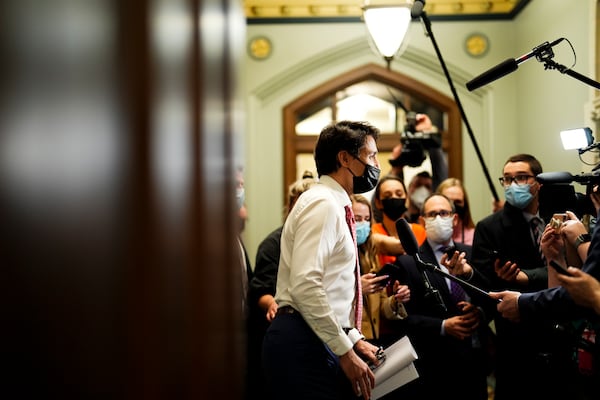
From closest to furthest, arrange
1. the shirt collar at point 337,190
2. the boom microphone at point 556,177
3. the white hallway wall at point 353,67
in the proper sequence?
1. the boom microphone at point 556,177
2. the shirt collar at point 337,190
3. the white hallway wall at point 353,67

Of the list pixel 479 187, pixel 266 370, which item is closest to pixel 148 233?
pixel 266 370

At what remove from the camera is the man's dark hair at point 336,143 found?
2268 millimetres

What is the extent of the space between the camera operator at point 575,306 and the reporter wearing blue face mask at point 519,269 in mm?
157

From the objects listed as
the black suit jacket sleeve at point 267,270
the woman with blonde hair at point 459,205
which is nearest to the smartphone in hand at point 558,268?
the black suit jacket sleeve at point 267,270

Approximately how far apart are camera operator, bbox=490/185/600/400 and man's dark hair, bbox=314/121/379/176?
658 millimetres

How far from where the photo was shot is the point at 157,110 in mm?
185

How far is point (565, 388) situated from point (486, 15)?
13.4 ft

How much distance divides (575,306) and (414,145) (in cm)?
227

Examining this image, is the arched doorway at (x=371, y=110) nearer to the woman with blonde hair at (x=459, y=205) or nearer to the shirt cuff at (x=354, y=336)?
the woman with blonde hair at (x=459, y=205)

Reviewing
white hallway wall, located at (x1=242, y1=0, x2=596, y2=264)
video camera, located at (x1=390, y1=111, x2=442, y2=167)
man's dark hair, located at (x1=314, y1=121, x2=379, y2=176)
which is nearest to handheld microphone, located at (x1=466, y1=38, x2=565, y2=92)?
man's dark hair, located at (x1=314, y1=121, x2=379, y2=176)

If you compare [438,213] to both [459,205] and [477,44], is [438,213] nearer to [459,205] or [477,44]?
[459,205]

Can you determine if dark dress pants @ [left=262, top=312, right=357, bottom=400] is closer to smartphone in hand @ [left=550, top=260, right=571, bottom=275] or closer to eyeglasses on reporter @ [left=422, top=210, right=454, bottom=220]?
smartphone in hand @ [left=550, top=260, right=571, bottom=275]

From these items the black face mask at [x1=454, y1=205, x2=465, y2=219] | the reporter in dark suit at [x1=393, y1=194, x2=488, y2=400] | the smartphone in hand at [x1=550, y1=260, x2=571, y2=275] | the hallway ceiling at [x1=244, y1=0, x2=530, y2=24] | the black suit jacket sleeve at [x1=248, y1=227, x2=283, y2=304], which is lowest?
the reporter in dark suit at [x1=393, y1=194, x2=488, y2=400]

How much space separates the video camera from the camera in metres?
4.05
